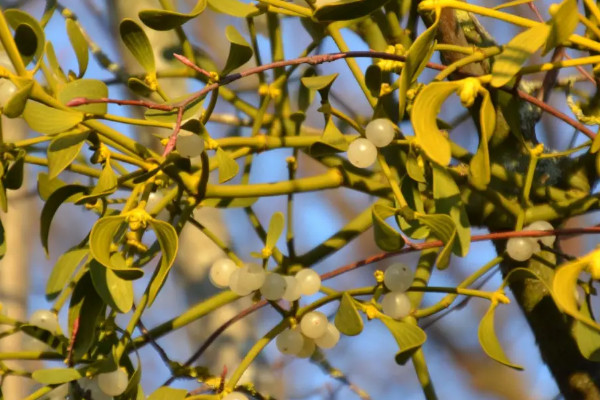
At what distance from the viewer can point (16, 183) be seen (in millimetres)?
496

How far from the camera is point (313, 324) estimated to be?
53 centimetres

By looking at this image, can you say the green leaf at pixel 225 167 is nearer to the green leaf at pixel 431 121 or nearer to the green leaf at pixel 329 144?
the green leaf at pixel 329 144

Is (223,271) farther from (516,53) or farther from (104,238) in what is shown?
(516,53)

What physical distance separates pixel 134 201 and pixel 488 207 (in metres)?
0.30

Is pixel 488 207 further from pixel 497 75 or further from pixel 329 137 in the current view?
pixel 497 75

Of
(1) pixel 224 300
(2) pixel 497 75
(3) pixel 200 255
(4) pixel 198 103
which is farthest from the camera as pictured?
(3) pixel 200 255

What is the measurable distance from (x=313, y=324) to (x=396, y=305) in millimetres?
58

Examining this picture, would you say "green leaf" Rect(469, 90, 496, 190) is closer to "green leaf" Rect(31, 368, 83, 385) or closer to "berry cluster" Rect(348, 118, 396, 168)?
"berry cluster" Rect(348, 118, 396, 168)

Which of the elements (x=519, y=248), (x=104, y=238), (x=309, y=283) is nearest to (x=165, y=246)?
(x=104, y=238)

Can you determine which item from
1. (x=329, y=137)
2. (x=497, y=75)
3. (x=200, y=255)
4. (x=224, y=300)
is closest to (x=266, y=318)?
(x=200, y=255)

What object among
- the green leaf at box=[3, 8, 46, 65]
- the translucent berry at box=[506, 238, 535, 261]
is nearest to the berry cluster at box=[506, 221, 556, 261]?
the translucent berry at box=[506, 238, 535, 261]

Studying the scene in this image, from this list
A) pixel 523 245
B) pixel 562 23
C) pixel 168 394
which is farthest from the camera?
pixel 523 245

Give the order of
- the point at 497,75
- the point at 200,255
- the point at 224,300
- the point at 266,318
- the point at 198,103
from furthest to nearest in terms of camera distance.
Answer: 1. the point at 266,318
2. the point at 200,255
3. the point at 224,300
4. the point at 198,103
5. the point at 497,75

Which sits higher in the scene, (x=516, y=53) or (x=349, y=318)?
(x=516, y=53)
